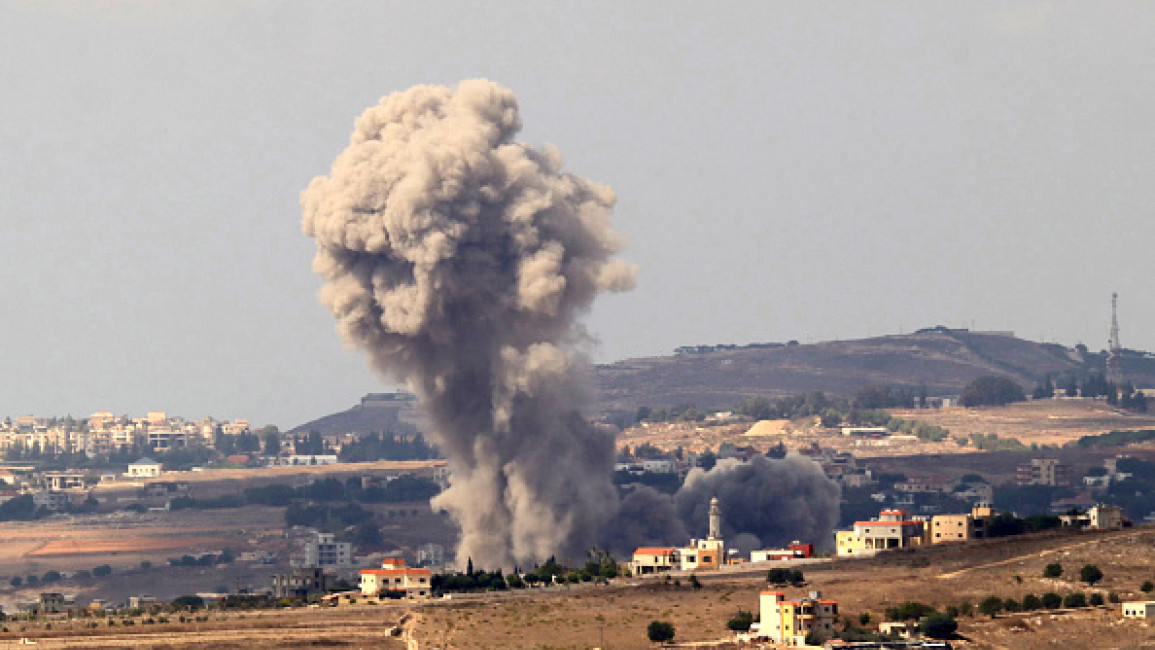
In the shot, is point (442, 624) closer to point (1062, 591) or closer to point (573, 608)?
point (573, 608)

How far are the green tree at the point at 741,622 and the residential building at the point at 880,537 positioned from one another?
30.5 meters

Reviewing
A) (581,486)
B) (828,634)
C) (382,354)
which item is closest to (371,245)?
(382,354)

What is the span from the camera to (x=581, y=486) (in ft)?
535

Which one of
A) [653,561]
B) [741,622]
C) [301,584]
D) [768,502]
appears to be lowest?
[741,622]

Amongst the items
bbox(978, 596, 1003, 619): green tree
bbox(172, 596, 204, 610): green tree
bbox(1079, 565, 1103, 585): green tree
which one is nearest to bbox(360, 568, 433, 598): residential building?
bbox(172, 596, 204, 610): green tree

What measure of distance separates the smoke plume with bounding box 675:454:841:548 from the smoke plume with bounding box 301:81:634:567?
19351 mm

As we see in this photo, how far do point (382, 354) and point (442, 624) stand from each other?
34448mm

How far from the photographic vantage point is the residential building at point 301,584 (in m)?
170

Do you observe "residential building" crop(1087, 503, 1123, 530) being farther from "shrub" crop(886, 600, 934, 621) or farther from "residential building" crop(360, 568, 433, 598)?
"residential building" crop(360, 568, 433, 598)

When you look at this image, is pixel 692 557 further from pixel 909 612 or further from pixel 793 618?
pixel 793 618

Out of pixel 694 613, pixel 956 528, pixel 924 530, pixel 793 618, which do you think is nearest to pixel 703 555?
pixel 924 530

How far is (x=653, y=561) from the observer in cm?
15800

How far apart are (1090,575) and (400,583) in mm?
41121

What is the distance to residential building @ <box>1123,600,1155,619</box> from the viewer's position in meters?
128
